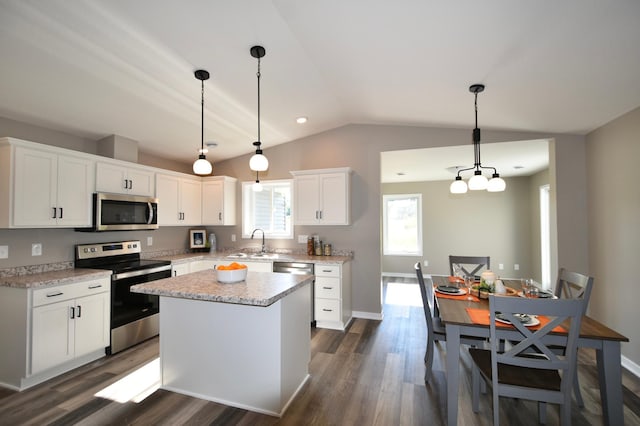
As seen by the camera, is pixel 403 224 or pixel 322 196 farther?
pixel 403 224

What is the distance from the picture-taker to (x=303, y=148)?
473 centimetres

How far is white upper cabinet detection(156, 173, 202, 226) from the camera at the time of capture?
4080mm

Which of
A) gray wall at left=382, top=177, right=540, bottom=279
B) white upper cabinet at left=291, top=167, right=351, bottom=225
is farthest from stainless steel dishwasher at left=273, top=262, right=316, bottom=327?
gray wall at left=382, top=177, right=540, bottom=279

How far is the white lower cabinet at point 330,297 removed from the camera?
3.80 m

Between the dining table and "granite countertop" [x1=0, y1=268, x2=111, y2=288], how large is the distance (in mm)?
3244

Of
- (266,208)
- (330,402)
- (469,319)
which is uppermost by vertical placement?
(266,208)

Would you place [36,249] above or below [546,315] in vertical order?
above

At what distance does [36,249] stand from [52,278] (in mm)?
587

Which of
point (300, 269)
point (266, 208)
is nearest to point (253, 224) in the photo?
point (266, 208)

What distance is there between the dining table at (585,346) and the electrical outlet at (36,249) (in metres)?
3.87

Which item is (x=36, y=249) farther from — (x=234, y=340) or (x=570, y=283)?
(x=570, y=283)

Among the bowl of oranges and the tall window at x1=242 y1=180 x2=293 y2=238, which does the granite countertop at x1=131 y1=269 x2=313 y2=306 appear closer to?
Answer: the bowl of oranges

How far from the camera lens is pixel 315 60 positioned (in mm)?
2668

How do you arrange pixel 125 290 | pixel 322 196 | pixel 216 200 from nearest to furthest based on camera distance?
pixel 125 290 → pixel 322 196 → pixel 216 200
